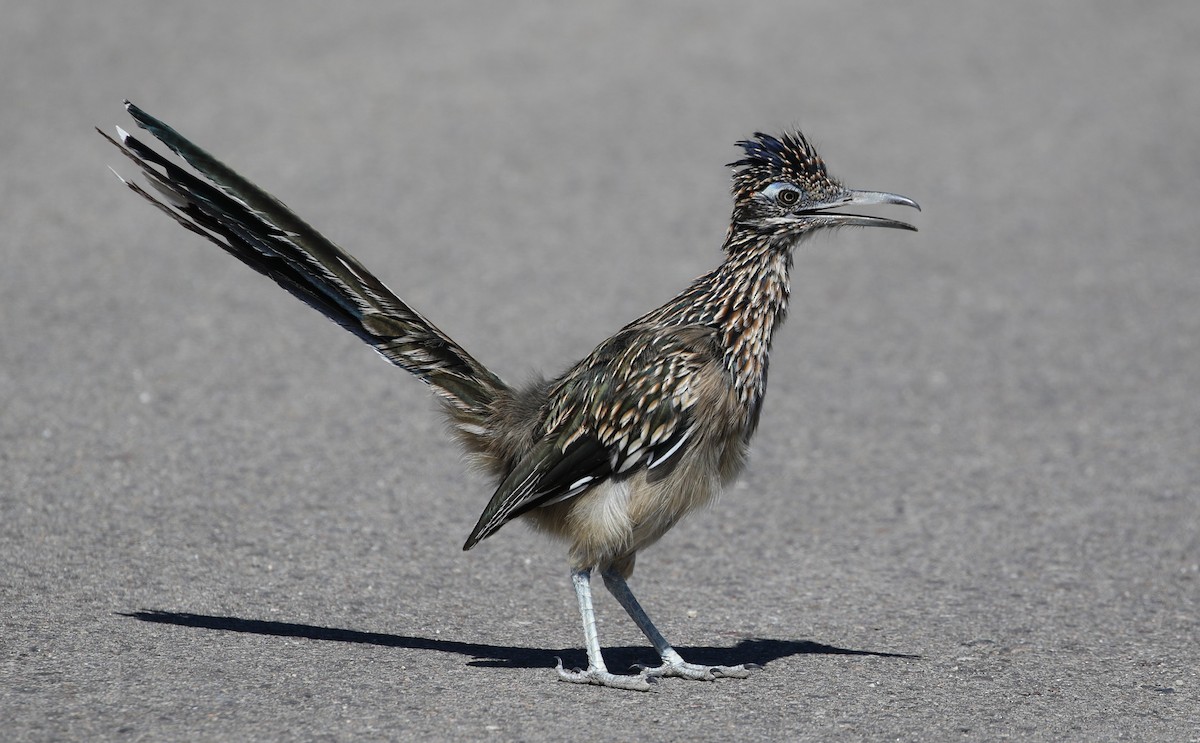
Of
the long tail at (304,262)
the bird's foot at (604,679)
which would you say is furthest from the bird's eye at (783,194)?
Answer: the bird's foot at (604,679)

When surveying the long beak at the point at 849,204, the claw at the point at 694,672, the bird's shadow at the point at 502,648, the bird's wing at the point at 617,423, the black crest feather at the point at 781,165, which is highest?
the black crest feather at the point at 781,165

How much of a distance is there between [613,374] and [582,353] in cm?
363

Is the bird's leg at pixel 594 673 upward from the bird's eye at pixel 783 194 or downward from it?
downward

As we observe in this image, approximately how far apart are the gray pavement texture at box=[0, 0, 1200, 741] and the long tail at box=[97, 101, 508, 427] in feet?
3.23

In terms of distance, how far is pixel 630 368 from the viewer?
18.4 feet

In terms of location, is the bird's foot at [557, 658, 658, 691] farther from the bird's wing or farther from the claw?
the bird's wing

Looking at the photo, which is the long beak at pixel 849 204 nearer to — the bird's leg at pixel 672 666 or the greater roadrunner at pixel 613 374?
the greater roadrunner at pixel 613 374

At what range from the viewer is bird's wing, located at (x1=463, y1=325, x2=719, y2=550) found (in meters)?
5.45

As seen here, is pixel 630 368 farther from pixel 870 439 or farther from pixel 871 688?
pixel 870 439

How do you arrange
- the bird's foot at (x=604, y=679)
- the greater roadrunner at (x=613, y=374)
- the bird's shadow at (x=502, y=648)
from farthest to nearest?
the bird's shadow at (x=502, y=648), the greater roadrunner at (x=613, y=374), the bird's foot at (x=604, y=679)

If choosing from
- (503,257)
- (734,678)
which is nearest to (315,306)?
(734,678)

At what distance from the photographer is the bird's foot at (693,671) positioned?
5535 mm

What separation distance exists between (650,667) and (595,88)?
836 cm

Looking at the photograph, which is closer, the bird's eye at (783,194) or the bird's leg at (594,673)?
the bird's leg at (594,673)
